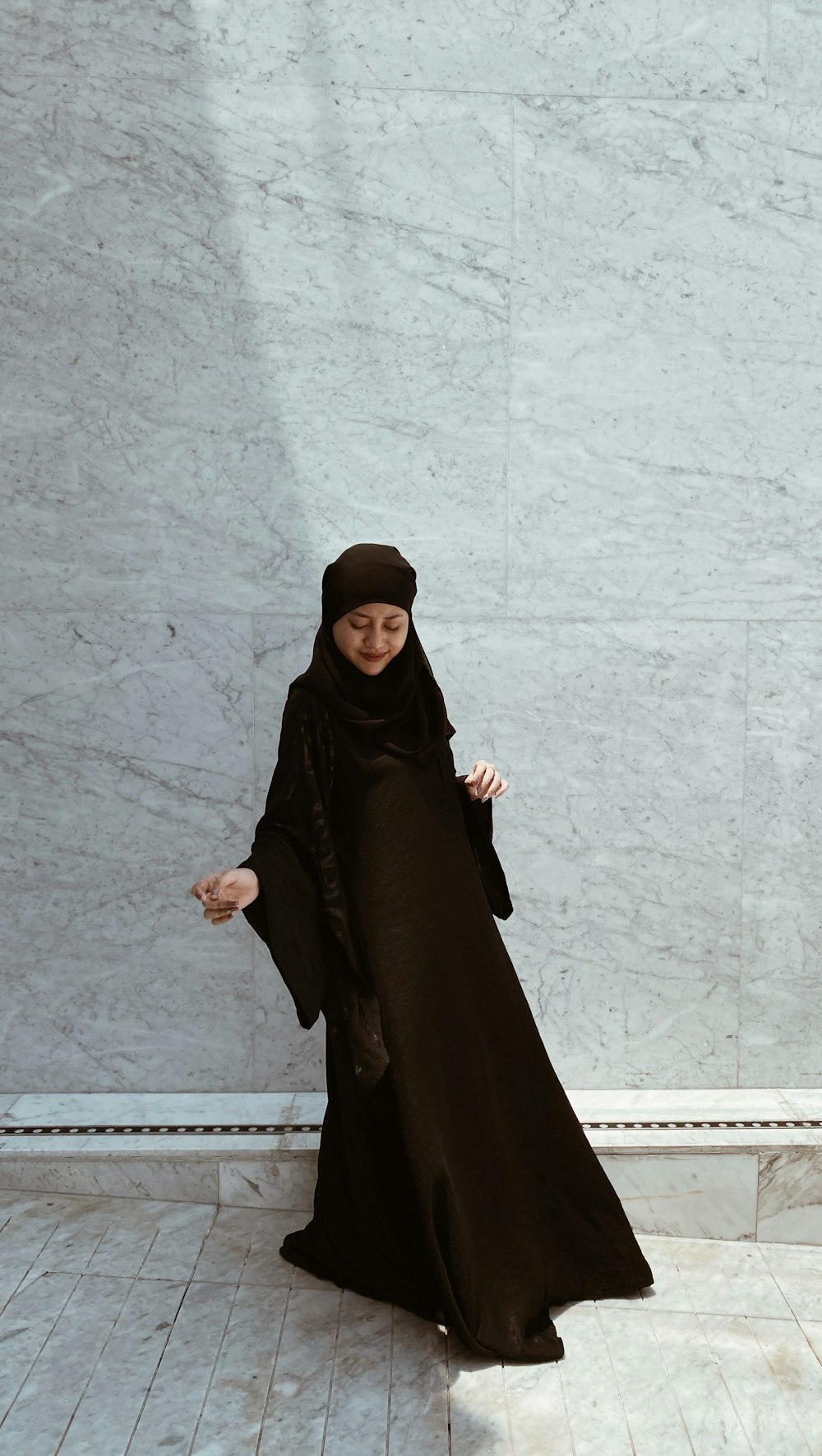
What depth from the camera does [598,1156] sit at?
3.10m

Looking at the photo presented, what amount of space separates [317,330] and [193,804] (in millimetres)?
1318

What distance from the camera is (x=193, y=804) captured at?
328cm

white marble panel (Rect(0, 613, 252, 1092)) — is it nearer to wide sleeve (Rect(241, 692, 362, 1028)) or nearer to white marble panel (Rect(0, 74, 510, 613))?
white marble panel (Rect(0, 74, 510, 613))

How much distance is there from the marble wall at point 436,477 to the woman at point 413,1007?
0.63m

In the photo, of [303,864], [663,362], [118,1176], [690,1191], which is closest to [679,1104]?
[690,1191]

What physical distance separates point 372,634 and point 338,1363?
60.1 inches

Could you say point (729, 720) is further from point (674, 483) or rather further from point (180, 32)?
point (180, 32)

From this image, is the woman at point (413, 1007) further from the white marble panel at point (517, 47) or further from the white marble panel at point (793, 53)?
the white marble panel at point (793, 53)

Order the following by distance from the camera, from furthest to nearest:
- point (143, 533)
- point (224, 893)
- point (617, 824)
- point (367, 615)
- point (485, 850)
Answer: point (617, 824) < point (143, 533) < point (485, 850) < point (367, 615) < point (224, 893)

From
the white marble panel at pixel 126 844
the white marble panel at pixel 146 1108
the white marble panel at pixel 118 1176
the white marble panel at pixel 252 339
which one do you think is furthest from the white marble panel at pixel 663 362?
the white marble panel at pixel 118 1176

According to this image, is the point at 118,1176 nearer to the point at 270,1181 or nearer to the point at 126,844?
the point at 270,1181

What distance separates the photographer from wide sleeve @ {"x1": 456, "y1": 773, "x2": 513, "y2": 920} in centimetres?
279

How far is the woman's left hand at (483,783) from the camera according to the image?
2.71 meters

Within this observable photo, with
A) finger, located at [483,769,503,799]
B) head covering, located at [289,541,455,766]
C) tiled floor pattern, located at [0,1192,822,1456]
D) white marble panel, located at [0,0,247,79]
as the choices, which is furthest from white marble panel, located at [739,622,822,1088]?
white marble panel, located at [0,0,247,79]
